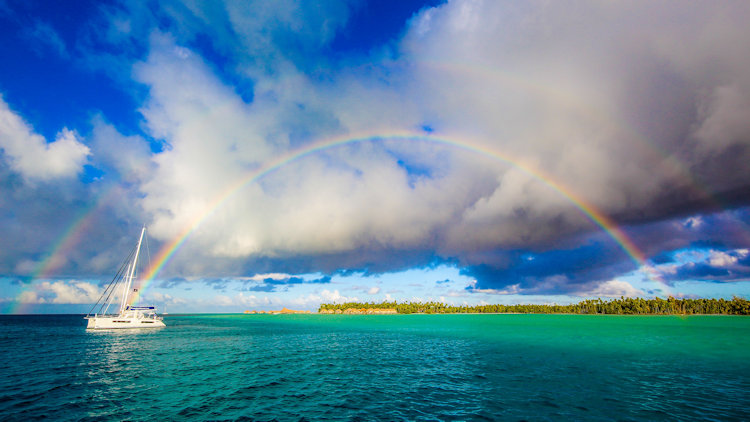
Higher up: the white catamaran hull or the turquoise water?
the turquoise water

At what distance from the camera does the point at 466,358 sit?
160ft

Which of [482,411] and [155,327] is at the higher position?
[482,411]

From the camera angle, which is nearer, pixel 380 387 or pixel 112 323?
pixel 380 387

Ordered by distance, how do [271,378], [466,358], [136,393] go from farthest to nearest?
[466,358] < [271,378] < [136,393]

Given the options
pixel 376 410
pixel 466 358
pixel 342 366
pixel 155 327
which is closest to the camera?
pixel 376 410

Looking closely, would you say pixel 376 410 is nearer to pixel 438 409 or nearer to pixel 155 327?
pixel 438 409

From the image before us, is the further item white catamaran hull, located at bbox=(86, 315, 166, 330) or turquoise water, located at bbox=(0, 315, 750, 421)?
white catamaran hull, located at bbox=(86, 315, 166, 330)

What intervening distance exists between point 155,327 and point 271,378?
112 m

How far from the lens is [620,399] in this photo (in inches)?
1032

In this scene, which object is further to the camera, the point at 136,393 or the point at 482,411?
the point at 136,393

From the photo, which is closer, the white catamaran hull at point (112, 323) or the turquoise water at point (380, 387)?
the turquoise water at point (380, 387)

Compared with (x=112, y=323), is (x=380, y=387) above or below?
above

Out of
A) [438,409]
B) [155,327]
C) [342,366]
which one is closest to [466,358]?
[342,366]

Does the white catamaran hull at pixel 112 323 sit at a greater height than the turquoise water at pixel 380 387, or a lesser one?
lesser
